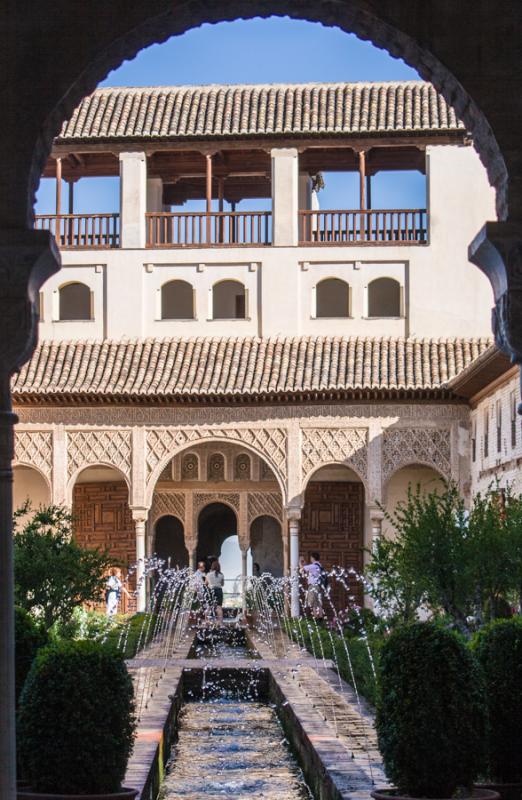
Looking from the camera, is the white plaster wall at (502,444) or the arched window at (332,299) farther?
the arched window at (332,299)

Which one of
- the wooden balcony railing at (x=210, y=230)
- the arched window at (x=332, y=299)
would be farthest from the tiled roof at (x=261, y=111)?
the arched window at (x=332, y=299)

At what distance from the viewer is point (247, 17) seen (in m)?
6.55

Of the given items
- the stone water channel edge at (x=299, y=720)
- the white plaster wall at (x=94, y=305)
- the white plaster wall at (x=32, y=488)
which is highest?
the white plaster wall at (x=94, y=305)

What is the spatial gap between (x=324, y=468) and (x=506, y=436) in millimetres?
6253

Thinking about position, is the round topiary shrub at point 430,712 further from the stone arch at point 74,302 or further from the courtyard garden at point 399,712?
the stone arch at point 74,302

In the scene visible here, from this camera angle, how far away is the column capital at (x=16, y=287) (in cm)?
601

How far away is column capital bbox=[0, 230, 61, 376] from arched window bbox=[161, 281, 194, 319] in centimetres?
2280

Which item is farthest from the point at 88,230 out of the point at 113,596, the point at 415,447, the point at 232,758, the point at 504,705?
the point at 504,705

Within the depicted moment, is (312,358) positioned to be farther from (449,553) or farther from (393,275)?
(449,553)

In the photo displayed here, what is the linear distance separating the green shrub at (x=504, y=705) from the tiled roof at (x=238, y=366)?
18.1m

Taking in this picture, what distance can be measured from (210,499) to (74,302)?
15.6ft

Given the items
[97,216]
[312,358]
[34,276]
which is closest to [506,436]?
[312,358]

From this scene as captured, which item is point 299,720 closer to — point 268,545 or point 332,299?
point 332,299

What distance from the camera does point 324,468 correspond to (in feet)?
94.5
